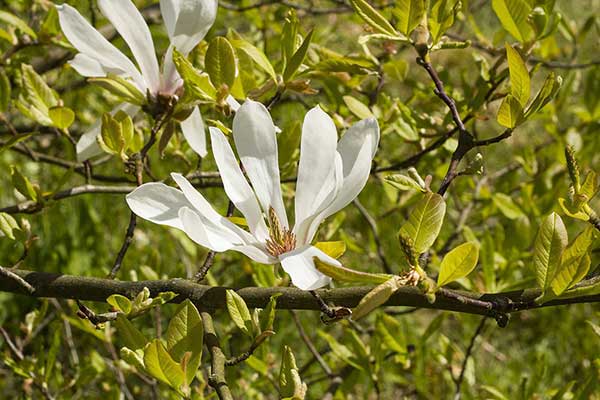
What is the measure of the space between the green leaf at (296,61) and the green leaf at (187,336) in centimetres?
24

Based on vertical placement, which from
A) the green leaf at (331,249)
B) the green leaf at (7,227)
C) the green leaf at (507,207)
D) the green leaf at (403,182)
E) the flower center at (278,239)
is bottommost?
the green leaf at (507,207)

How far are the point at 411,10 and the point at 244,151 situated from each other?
0.19 meters

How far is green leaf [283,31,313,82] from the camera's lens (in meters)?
0.62

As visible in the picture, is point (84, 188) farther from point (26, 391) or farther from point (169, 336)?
point (26, 391)

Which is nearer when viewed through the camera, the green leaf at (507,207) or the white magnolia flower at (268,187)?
the white magnolia flower at (268,187)

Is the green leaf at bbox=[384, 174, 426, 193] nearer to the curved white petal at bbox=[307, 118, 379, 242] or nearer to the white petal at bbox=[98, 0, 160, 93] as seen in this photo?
the curved white petal at bbox=[307, 118, 379, 242]

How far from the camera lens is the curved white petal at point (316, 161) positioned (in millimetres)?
525

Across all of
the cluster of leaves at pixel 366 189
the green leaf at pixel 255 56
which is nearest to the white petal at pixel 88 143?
the cluster of leaves at pixel 366 189

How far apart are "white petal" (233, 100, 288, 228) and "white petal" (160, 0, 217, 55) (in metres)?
0.14

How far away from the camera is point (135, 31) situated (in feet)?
2.17

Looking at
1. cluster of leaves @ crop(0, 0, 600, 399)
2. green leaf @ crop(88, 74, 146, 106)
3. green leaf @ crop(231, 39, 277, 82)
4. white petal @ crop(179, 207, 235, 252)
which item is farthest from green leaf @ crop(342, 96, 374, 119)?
white petal @ crop(179, 207, 235, 252)

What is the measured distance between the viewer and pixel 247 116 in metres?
0.55

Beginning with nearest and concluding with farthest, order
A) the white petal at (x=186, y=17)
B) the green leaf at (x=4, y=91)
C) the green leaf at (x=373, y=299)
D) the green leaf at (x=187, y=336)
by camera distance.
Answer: the green leaf at (x=373, y=299) < the green leaf at (x=187, y=336) < the white petal at (x=186, y=17) < the green leaf at (x=4, y=91)

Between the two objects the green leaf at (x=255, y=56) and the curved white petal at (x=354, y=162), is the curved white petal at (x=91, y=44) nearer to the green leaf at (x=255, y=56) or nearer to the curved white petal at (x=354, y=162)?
the green leaf at (x=255, y=56)
